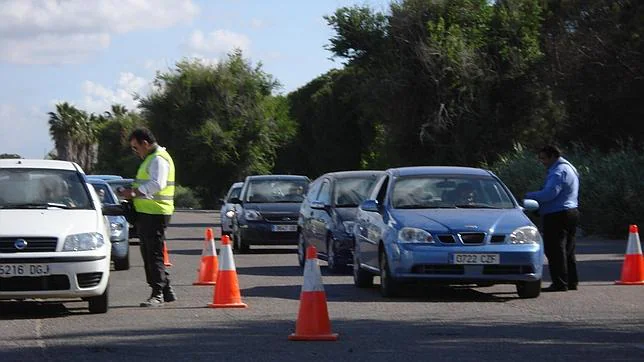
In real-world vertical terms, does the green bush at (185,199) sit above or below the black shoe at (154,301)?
below

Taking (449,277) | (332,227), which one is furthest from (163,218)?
(332,227)

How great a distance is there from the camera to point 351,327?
492 inches

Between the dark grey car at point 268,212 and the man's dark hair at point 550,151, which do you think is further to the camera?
the dark grey car at point 268,212

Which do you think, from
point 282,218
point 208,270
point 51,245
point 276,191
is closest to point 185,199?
point 276,191

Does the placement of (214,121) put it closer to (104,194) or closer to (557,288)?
(104,194)

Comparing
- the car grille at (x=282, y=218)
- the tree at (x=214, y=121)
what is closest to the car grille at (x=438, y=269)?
the car grille at (x=282, y=218)

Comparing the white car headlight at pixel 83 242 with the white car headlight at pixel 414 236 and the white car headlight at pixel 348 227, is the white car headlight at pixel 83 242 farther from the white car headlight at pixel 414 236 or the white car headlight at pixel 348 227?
the white car headlight at pixel 348 227

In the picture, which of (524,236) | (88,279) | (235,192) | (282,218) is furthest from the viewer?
(235,192)

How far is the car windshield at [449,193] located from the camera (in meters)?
16.2

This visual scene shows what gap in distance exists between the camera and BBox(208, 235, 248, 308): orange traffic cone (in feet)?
47.6

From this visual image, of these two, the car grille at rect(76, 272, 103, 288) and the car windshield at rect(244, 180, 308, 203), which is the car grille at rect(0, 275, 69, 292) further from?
the car windshield at rect(244, 180, 308, 203)

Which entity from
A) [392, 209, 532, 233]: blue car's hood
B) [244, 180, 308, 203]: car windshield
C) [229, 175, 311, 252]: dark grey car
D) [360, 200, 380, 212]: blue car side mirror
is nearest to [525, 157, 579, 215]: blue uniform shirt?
[392, 209, 532, 233]: blue car's hood

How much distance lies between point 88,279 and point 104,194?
1116 cm

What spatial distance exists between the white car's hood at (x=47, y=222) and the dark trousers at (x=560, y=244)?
561 cm
